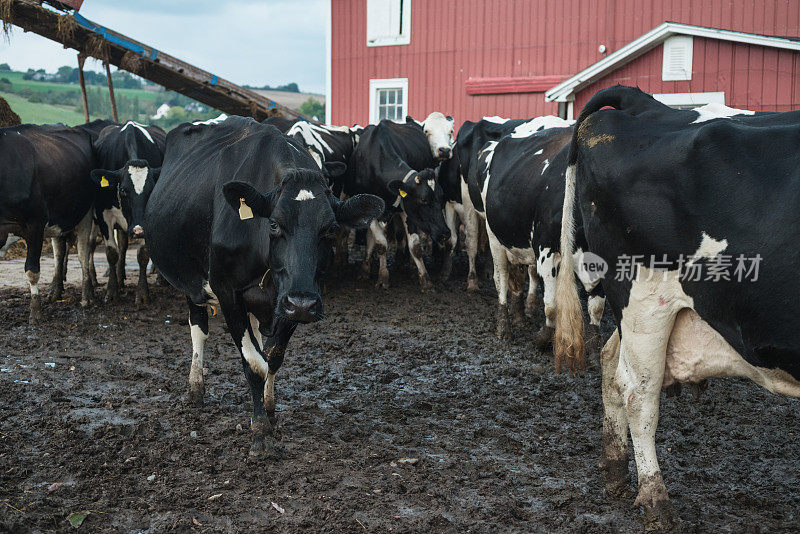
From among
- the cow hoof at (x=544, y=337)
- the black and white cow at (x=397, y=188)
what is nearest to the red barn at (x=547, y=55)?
the black and white cow at (x=397, y=188)

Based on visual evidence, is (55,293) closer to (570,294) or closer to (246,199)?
(246,199)

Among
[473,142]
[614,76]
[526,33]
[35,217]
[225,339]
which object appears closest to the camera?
[225,339]

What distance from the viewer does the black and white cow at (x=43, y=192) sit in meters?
7.94

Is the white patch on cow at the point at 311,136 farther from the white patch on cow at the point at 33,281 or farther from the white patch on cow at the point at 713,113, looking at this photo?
the white patch on cow at the point at 713,113

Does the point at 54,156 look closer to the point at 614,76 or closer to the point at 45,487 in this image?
the point at 45,487

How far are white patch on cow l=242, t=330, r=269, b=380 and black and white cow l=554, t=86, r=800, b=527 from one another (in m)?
1.93

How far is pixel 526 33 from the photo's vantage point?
52.7 ft

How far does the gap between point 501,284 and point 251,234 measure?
4.10 meters

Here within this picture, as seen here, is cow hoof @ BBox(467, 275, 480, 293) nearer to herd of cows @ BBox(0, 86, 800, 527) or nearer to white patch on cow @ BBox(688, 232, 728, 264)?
herd of cows @ BBox(0, 86, 800, 527)

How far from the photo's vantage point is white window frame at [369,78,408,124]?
17.4 meters

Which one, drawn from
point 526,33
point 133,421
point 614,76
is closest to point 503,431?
point 133,421

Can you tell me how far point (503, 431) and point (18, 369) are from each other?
13.6 ft

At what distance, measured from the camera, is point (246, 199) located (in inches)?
159

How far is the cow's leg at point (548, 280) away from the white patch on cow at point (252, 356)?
2720mm
